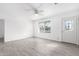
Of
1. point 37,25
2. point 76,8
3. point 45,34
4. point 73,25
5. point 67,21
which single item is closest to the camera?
point 76,8

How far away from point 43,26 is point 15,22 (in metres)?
2.68

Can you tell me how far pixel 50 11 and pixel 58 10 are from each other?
2.43 feet

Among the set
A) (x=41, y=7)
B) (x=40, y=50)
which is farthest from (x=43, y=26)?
(x=40, y=50)

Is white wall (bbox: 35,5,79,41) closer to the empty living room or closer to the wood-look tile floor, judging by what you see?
the empty living room

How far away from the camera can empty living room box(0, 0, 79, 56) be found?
4336 millimetres

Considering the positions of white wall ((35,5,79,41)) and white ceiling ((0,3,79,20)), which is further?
white wall ((35,5,79,41))

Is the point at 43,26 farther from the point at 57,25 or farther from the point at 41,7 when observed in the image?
the point at 41,7

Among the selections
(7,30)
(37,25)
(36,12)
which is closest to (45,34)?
(37,25)

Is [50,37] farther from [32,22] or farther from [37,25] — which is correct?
[32,22]

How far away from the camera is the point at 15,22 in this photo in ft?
20.9

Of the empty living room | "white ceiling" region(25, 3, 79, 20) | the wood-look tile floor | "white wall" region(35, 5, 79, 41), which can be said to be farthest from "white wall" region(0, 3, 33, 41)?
"white wall" region(35, 5, 79, 41)

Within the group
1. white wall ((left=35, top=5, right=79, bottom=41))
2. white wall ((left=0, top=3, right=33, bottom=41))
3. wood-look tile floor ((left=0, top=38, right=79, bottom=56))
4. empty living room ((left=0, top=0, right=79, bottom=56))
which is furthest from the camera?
white wall ((left=0, top=3, right=33, bottom=41))

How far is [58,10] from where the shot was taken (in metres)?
5.43

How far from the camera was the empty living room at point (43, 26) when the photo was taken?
4.34 m
